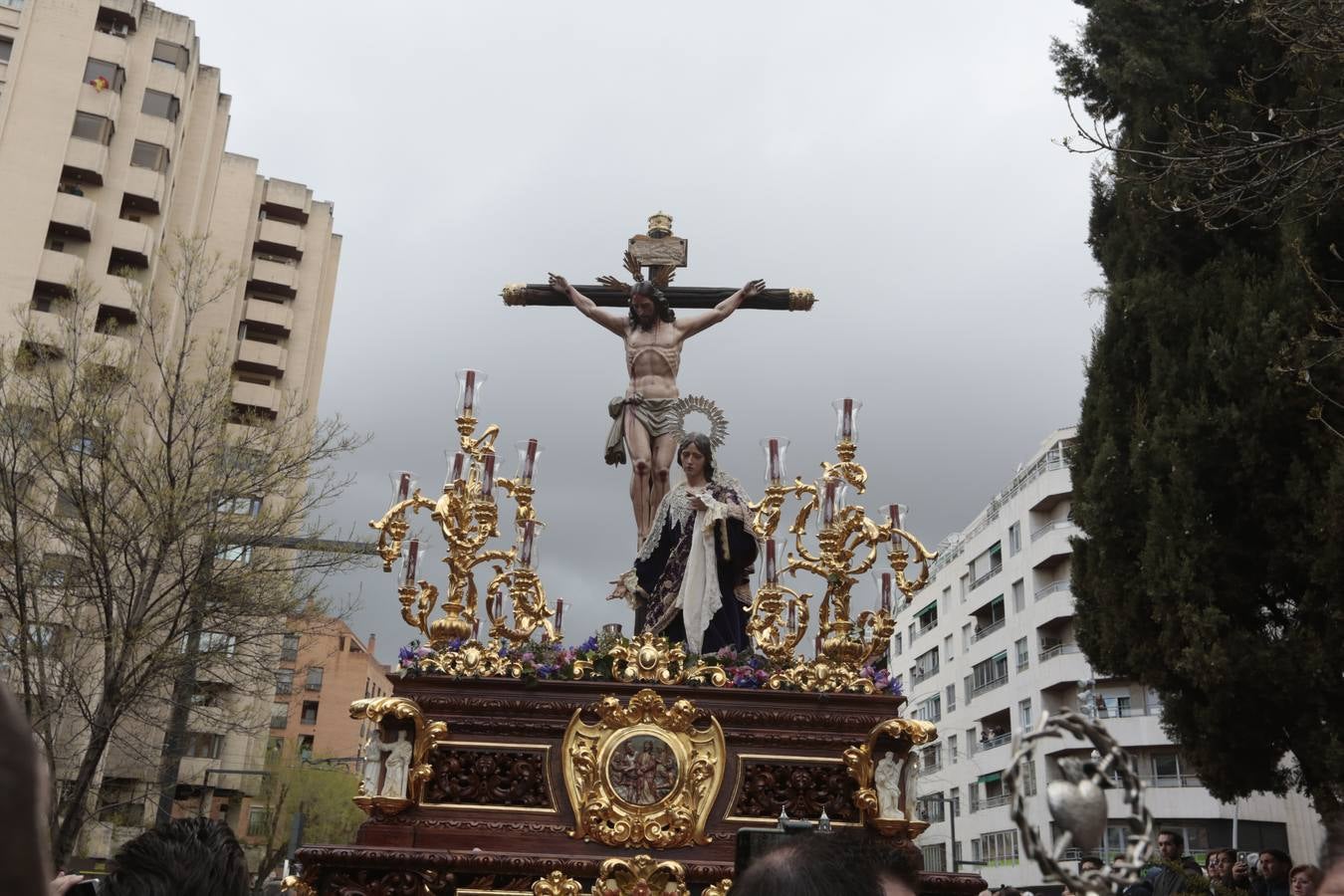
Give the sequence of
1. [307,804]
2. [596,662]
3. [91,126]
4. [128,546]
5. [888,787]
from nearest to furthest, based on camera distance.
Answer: [888,787]
[596,662]
[128,546]
[91,126]
[307,804]

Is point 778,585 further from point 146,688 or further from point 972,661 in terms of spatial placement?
point 972,661

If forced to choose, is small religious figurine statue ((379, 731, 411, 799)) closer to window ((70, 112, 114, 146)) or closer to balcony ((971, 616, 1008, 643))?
window ((70, 112, 114, 146))

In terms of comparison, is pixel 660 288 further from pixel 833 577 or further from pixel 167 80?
pixel 167 80

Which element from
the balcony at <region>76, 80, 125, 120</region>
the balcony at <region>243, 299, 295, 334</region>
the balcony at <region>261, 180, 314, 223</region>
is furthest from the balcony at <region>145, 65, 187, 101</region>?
the balcony at <region>243, 299, 295, 334</region>

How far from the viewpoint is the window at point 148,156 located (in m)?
37.9

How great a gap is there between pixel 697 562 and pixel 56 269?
3196cm

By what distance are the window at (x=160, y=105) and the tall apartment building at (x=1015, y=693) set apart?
3232 cm

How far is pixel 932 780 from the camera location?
55375 mm

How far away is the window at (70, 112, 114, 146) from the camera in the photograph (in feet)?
120

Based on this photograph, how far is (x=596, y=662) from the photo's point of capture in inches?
342

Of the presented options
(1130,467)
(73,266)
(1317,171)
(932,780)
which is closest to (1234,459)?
(1130,467)

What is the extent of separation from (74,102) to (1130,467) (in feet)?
115

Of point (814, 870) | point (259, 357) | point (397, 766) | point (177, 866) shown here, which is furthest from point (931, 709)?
point (814, 870)

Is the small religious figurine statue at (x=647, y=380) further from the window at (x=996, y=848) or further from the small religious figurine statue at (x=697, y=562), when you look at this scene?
the window at (x=996, y=848)
